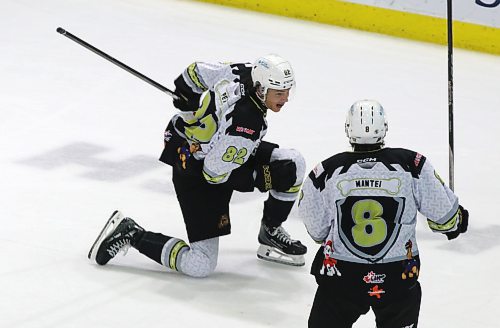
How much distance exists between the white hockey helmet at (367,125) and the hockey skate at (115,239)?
5.09 feet

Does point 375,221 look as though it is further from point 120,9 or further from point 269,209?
point 120,9

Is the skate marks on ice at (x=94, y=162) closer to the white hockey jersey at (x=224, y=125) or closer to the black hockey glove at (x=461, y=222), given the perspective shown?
the white hockey jersey at (x=224, y=125)

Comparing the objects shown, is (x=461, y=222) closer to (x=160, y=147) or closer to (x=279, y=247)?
(x=279, y=247)

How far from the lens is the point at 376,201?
3781 mm

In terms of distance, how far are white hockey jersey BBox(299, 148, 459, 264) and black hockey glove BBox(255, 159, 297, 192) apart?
1.19 metres

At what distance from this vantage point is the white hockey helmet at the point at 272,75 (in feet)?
15.6

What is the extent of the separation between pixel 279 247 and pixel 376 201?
1544 millimetres

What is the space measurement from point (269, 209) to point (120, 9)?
163 inches

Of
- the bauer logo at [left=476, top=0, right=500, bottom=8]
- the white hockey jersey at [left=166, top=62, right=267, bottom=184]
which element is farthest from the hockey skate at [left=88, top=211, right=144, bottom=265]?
the bauer logo at [left=476, top=0, right=500, bottom=8]

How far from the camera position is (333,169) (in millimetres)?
3826

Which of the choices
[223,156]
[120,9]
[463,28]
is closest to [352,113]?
[223,156]

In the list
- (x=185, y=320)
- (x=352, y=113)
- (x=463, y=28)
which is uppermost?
(x=463, y=28)

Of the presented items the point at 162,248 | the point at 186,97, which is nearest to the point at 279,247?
the point at 162,248

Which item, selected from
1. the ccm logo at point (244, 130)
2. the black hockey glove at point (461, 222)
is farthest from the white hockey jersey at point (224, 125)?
the black hockey glove at point (461, 222)
